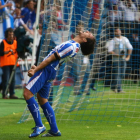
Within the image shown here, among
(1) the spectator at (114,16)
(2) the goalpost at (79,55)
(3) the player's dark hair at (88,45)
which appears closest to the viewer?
(3) the player's dark hair at (88,45)

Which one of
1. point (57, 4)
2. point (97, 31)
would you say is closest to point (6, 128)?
point (57, 4)

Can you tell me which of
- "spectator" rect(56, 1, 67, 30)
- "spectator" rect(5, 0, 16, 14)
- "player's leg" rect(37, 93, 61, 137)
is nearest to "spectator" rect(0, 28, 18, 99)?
"spectator" rect(5, 0, 16, 14)

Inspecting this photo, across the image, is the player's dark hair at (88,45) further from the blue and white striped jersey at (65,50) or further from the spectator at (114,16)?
the spectator at (114,16)

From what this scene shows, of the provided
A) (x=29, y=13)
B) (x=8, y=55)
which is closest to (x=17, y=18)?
(x=29, y=13)

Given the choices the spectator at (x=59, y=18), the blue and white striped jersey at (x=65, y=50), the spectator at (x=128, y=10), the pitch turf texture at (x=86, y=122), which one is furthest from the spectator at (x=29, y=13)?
the blue and white striped jersey at (x=65, y=50)

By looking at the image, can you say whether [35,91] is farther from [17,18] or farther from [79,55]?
[17,18]

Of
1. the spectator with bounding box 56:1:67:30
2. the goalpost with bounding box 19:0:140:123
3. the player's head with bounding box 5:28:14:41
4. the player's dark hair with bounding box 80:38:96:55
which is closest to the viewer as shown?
the player's dark hair with bounding box 80:38:96:55

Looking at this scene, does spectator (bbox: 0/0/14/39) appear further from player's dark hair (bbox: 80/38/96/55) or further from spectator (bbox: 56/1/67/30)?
player's dark hair (bbox: 80/38/96/55)

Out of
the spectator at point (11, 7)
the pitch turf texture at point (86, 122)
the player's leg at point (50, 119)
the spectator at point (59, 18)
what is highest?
the spectator at point (11, 7)

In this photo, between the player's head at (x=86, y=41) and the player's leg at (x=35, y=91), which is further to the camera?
the player's head at (x=86, y=41)

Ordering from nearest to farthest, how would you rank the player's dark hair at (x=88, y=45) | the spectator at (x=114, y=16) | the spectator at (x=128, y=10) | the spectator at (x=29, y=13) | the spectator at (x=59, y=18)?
the player's dark hair at (x=88, y=45) < the spectator at (x=59, y=18) < the spectator at (x=114, y=16) < the spectator at (x=128, y=10) < the spectator at (x=29, y=13)

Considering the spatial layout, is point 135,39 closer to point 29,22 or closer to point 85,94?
point 85,94

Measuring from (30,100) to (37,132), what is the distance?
0.48m

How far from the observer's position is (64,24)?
873 centimetres
